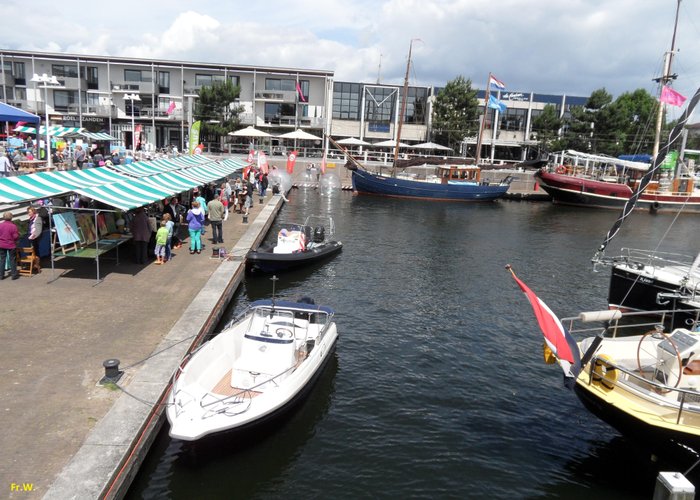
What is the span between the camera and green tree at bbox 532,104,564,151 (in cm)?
7219

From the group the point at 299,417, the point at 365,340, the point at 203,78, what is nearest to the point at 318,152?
the point at 203,78

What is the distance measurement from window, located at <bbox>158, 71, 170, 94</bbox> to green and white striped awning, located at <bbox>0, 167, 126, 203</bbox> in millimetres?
52265

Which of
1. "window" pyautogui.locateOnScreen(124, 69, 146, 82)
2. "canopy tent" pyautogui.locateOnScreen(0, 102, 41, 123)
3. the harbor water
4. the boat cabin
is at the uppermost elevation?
"window" pyautogui.locateOnScreen(124, 69, 146, 82)

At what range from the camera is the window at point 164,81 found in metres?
66.9

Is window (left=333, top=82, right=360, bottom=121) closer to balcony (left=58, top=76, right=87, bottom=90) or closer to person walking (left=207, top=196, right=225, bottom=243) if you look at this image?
balcony (left=58, top=76, right=87, bottom=90)

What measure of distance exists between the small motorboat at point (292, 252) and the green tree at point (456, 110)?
50.9 m

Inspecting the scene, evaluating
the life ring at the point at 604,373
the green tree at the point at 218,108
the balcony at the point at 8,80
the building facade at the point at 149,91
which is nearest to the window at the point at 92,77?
the building facade at the point at 149,91

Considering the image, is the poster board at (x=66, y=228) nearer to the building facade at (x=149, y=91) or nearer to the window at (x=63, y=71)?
the building facade at (x=149, y=91)

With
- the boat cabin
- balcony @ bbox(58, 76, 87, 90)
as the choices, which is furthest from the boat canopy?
balcony @ bbox(58, 76, 87, 90)

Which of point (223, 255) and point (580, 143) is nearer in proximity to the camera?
point (223, 255)

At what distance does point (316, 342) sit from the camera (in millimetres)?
11664

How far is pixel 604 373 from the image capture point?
9.55 m

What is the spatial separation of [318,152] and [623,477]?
58.8 m

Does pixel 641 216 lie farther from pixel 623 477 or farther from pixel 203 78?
pixel 203 78
